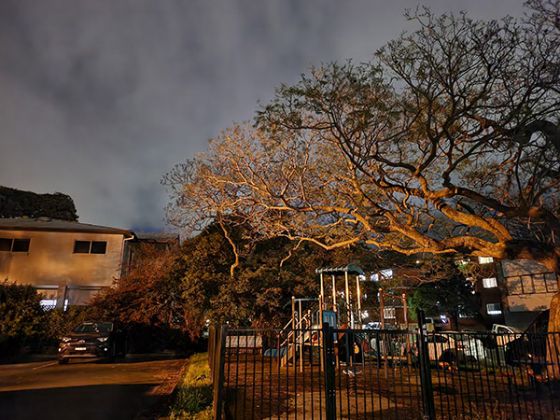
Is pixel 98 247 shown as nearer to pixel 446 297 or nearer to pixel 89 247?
pixel 89 247

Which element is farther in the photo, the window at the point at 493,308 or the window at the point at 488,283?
the window at the point at 488,283

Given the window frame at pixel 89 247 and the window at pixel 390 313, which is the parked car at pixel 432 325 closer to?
the window at pixel 390 313

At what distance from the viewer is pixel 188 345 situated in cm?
2200

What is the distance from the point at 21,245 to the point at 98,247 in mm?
4881

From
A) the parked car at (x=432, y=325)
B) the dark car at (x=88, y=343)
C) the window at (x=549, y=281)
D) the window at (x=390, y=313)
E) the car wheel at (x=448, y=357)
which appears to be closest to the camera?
the car wheel at (x=448, y=357)

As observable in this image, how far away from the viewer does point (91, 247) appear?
26.7 metres

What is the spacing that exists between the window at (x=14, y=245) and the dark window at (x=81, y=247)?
297 centimetres

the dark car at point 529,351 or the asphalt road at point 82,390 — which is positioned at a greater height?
the dark car at point 529,351

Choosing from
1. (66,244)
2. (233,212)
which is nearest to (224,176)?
(233,212)

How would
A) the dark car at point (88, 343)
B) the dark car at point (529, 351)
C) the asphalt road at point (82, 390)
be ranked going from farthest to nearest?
the dark car at point (88, 343) < the asphalt road at point (82, 390) < the dark car at point (529, 351)

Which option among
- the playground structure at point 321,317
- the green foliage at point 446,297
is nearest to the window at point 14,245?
the playground structure at point 321,317

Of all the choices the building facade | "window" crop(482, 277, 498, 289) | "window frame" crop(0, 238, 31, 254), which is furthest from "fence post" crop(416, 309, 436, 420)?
"window" crop(482, 277, 498, 289)

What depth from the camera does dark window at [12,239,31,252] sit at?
26.2m

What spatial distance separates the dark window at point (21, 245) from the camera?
26.2m
